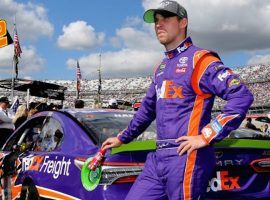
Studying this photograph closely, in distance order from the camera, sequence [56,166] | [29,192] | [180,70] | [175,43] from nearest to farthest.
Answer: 1. [180,70]
2. [175,43]
3. [56,166]
4. [29,192]

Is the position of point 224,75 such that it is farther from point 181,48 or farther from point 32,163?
point 32,163

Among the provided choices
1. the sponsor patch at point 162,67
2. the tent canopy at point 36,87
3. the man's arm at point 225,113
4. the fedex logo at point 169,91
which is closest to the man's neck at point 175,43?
the sponsor patch at point 162,67

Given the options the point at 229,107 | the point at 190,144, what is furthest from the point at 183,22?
the point at 190,144

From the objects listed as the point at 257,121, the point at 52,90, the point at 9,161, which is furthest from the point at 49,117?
the point at 257,121

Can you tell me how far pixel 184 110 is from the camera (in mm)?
2676

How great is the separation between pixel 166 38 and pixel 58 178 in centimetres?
167

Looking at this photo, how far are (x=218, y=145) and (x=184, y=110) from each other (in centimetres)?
84

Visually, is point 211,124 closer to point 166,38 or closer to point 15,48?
point 166,38

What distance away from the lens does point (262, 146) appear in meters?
3.56

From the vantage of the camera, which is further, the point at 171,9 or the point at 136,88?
the point at 136,88

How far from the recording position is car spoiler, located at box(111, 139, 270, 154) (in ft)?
11.0

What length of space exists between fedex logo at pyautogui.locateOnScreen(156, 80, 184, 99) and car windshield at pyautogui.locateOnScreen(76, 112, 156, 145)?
1.06m

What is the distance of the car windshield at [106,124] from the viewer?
395 centimetres

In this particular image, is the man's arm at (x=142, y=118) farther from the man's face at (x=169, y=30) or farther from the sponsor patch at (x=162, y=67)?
the man's face at (x=169, y=30)
